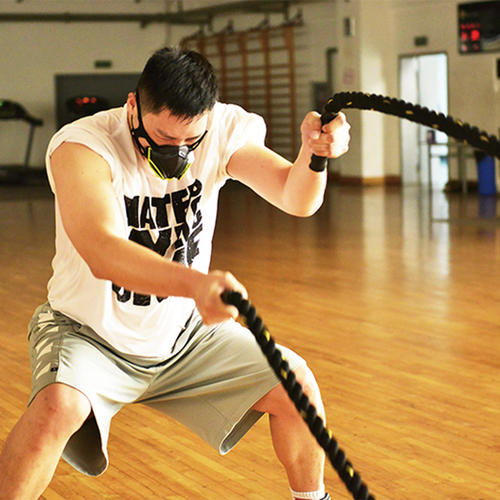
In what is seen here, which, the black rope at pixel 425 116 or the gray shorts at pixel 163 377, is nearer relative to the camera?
the black rope at pixel 425 116

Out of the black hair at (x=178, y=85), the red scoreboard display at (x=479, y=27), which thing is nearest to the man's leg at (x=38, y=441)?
the black hair at (x=178, y=85)

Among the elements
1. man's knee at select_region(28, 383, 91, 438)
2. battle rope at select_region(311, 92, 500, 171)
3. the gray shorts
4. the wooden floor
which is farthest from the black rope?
the wooden floor

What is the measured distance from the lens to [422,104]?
1341 cm

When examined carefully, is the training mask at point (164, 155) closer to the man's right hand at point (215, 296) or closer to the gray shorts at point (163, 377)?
the gray shorts at point (163, 377)

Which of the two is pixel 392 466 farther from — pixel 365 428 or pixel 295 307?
pixel 295 307

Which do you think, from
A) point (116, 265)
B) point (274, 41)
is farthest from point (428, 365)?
point (274, 41)

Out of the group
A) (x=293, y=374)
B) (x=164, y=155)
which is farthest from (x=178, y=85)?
(x=293, y=374)

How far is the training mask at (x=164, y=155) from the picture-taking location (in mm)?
1921

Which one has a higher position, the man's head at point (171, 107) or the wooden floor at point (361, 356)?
the man's head at point (171, 107)

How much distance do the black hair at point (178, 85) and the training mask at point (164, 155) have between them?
0.08 meters

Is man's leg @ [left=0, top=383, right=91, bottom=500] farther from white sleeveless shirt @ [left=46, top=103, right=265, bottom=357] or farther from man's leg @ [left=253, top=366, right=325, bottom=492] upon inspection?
man's leg @ [left=253, top=366, right=325, bottom=492]

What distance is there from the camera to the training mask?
75.6 inches

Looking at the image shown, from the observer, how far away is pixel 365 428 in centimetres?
312

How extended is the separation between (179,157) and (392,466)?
4.44ft
